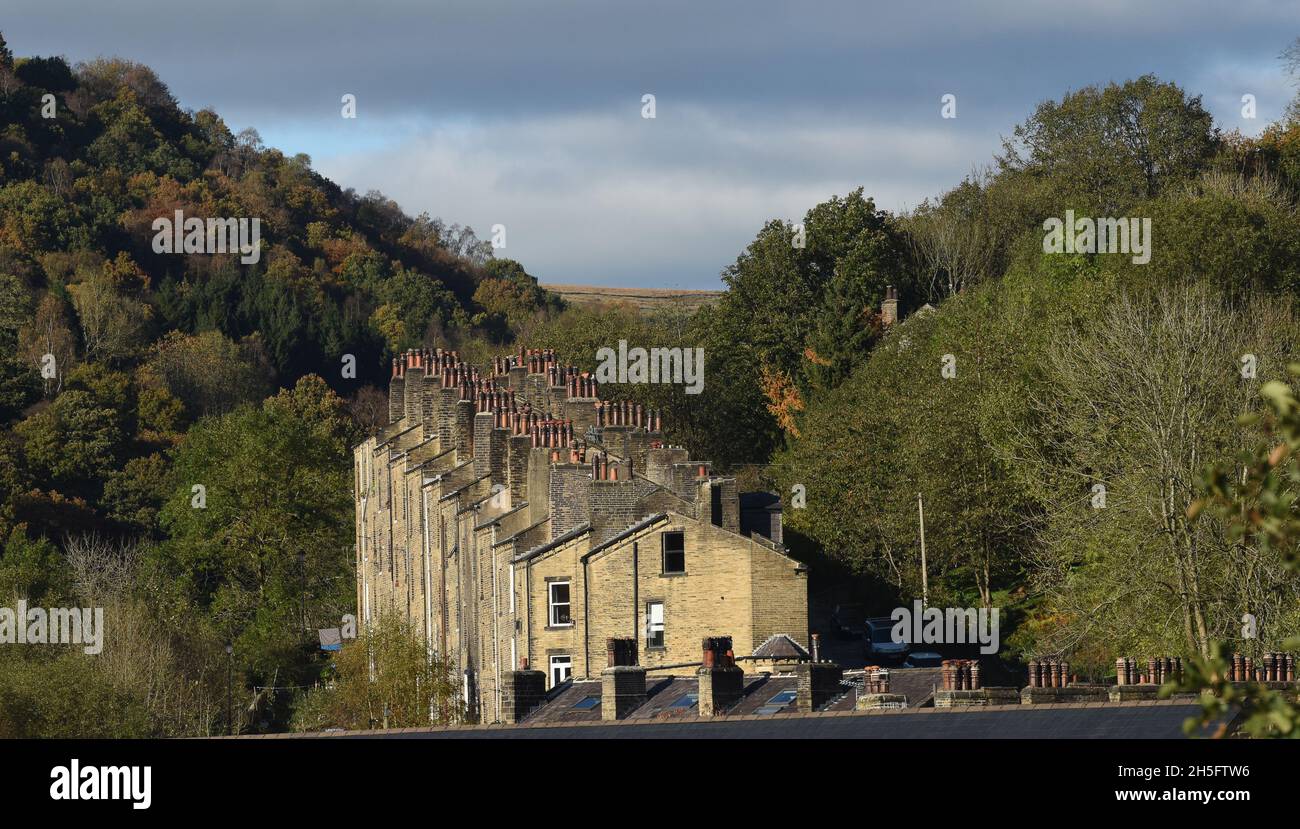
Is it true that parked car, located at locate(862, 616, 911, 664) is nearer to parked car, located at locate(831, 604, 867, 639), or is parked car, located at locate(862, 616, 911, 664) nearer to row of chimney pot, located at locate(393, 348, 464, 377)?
parked car, located at locate(831, 604, 867, 639)

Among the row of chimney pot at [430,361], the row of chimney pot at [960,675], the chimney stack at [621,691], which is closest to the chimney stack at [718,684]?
the chimney stack at [621,691]

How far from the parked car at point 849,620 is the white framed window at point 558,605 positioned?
1844cm

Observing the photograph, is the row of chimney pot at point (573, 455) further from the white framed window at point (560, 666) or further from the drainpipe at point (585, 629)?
the white framed window at point (560, 666)

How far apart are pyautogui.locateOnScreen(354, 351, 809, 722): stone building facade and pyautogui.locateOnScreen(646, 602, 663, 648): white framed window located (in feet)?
0.09

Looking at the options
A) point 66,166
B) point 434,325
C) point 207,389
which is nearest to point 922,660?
point 207,389

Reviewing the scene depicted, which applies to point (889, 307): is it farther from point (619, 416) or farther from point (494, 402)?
point (619, 416)

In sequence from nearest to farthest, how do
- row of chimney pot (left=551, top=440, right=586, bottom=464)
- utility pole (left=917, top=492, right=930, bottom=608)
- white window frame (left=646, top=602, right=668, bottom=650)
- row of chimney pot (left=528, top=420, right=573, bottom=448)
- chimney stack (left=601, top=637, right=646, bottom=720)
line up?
chimney stack (left=601, top=637, right=646, bottom=720) < white window frame (left=646, top=602, right=668, bottom=650) < row of chimney pot (left=551, top=440, right=586, bottom=464) < row of chimney pot (left=528, top=420, right=573, bottom=448) < utility pole (left=917, top=492, right=930, bottom=608)

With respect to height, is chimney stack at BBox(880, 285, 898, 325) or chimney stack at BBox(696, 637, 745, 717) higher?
chimney stack at BBox(880, 285, 898, 325)

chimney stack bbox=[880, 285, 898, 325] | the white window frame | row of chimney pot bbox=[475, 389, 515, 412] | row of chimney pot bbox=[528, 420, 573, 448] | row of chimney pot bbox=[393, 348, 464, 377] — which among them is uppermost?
chimney stack bbox=[880, 285, 898, 325]

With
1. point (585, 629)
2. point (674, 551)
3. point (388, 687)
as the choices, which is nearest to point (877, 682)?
point (674, 551)

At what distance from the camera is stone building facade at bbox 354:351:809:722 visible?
203 feet

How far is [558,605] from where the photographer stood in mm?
64438

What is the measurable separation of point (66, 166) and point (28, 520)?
70.9m

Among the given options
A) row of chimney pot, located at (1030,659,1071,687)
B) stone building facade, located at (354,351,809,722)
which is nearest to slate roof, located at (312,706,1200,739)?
row of chimney pot, located at (1030,659,1071,687)
